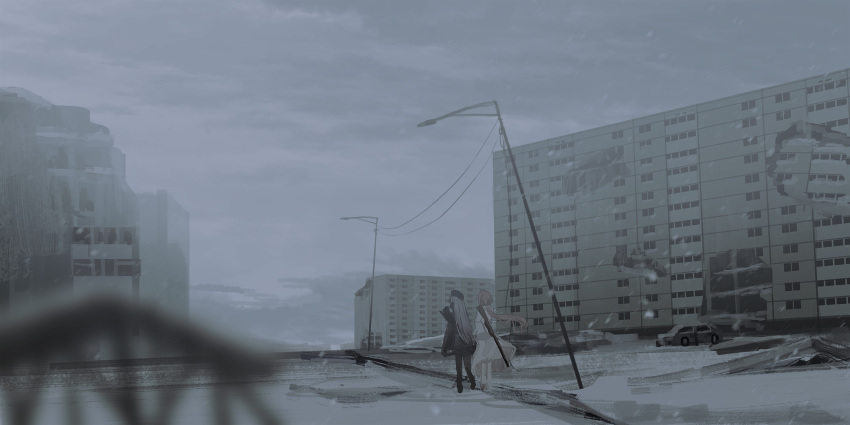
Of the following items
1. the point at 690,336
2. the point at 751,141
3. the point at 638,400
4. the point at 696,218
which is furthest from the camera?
the point at 696,218

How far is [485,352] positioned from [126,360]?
12951mm

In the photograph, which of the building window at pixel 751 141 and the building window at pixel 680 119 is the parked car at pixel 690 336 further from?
the building window at pixel 680 119

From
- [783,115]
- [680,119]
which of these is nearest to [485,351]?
[783,115]

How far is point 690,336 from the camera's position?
61.6 m

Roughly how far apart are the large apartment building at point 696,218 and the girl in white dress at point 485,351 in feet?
250

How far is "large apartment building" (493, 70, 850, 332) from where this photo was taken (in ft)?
329

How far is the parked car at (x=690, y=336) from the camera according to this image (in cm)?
6105

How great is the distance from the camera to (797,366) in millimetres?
18016

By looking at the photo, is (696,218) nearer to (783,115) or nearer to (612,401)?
(783,115)

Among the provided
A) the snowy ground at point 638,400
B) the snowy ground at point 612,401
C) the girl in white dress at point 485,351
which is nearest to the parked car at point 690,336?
the snowy ground at point 638,400

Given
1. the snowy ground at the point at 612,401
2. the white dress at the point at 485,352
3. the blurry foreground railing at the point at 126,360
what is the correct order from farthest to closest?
the white dress at the point at 485,352 → the snowy ground at the point at 612,401 → the blurry foreground railing at the point at 126,360

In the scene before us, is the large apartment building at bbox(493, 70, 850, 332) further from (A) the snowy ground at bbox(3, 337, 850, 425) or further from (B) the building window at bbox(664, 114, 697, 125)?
(A) the snowy ground at bbox(3, 337, 850, 425)

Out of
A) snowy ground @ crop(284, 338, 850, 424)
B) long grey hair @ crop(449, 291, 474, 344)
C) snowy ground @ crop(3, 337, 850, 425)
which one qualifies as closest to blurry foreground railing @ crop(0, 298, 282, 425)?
snowy ground @ crop(3, 337, 850, 425)

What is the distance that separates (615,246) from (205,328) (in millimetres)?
118108
